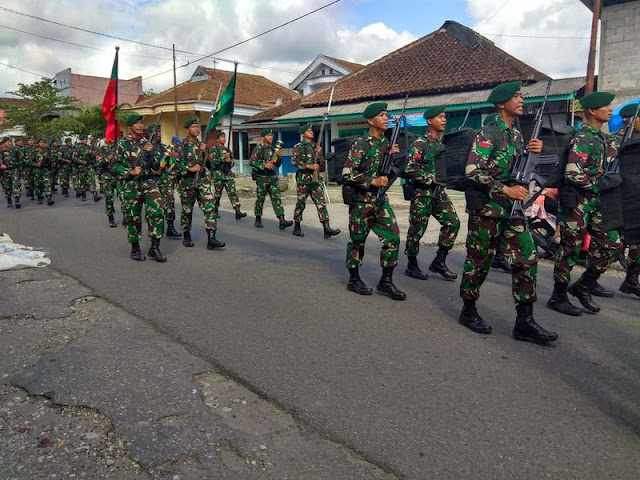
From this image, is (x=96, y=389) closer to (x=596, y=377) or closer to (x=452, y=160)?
(x=596, y=377)

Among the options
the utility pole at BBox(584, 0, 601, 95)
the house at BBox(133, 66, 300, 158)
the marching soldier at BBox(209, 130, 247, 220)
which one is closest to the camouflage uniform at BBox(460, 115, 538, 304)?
the marching soldier at BBox(209, 130, 247, 220)

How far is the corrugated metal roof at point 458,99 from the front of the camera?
45.2 feet

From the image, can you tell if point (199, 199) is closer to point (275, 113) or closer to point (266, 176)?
point (266, 176)

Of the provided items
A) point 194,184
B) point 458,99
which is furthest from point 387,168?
point 458,99

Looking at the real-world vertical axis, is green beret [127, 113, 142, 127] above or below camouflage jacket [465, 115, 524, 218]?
above

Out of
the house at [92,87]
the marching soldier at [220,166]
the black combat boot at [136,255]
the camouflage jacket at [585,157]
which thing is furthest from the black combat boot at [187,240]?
the house at [92,87]

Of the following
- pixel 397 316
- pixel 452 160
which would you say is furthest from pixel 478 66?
pixel 397 316

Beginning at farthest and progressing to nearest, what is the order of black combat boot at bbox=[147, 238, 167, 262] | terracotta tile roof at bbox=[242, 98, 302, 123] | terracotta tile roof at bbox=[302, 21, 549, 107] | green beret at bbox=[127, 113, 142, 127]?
terracotta tile roof at bbox=[242, 98, 302, 123]
terracotta tile roof at bbox=[302, 21, 549, 107]
black combat boot at bbox=[147, 238, 167, 262]
green beret at bbox=[127, 113, 142, 127]

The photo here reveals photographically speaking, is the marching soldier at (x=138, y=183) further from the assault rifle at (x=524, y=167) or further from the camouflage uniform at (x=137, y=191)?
the assault rifle at (x=524, y=167)

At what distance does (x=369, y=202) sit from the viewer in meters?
5.16

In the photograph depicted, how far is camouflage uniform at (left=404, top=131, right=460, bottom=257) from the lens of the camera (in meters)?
5.94

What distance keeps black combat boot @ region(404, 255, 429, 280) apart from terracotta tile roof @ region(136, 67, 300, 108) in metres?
21.5

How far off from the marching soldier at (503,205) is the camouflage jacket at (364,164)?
3.95 ft

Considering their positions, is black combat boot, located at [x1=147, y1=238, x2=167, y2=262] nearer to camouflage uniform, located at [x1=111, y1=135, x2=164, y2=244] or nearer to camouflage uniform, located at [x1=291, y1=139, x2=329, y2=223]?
camouflage uniform, located at [x1=111, y1=135, x2=164, y2=244]
